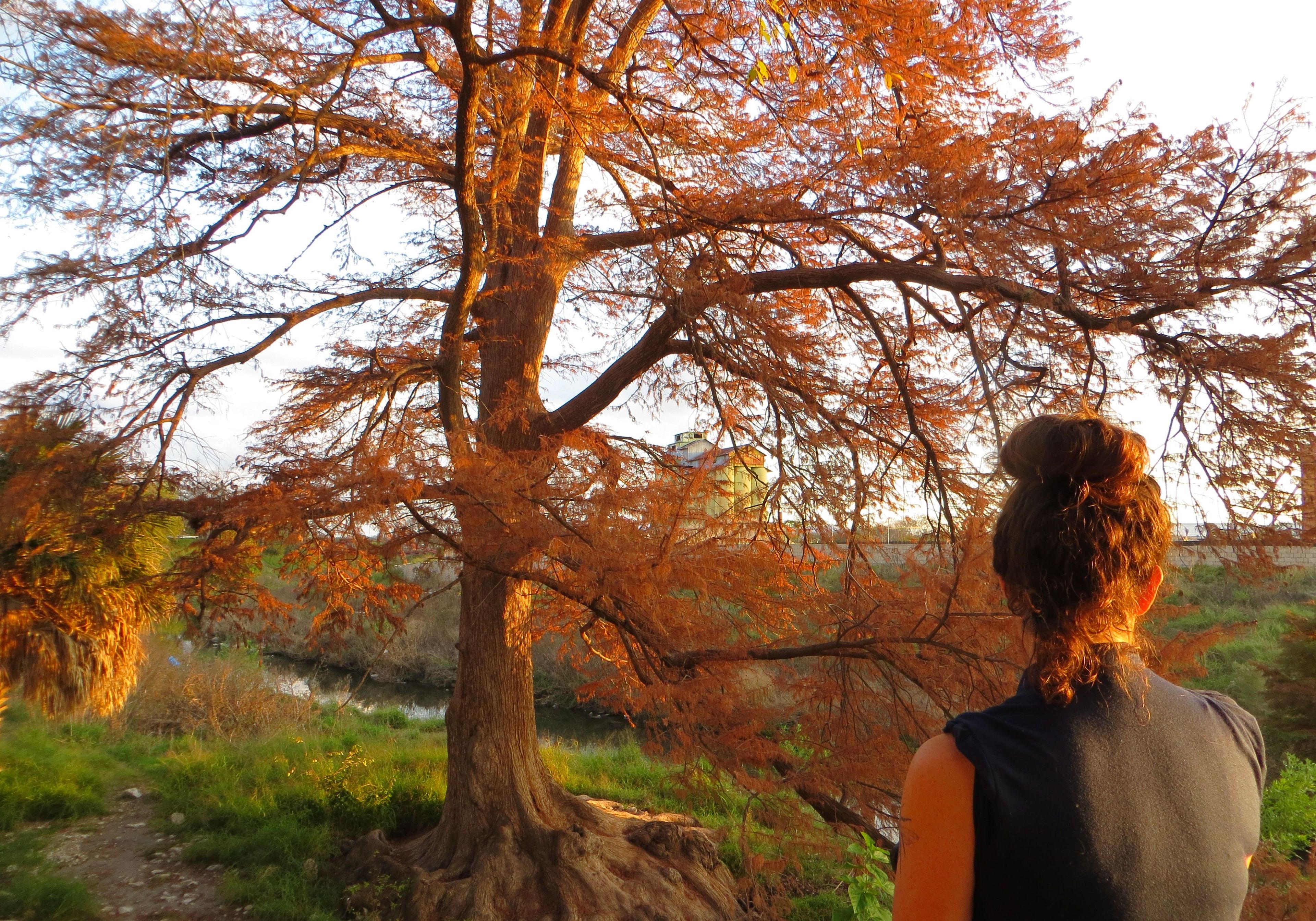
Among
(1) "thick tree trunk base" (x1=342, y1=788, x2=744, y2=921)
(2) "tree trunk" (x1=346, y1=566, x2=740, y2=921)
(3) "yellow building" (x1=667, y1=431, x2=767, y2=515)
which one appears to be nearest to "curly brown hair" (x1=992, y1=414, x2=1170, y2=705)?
(3) "yellow building" (x1=667, y1=431, x2=767, y2=515)

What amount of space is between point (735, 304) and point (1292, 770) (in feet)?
29.8

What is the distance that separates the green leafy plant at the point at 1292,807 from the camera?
22.4 ft

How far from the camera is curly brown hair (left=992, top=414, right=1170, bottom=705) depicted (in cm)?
104

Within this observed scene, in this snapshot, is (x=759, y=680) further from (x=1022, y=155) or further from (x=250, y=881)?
(x=250, y=881)

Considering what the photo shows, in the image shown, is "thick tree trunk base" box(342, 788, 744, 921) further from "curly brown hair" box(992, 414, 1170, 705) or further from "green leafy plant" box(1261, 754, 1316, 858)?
"curly brown hair" box(992, 414, 1170, 705)

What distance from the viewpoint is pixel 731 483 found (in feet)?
16.3

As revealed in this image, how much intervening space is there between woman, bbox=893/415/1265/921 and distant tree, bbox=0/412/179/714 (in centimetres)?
510

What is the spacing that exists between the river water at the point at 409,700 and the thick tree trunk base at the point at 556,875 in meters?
5.93

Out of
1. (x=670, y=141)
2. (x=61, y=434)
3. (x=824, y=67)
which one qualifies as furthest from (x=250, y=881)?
(x=824, y=67)

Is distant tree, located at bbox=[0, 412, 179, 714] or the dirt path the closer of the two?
distant tree, located at bbox=[0, 412, 179, 714]

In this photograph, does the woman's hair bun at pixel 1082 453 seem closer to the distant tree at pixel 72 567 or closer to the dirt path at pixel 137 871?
the distant tree at pixel 72 567

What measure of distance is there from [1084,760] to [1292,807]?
9.17 meters

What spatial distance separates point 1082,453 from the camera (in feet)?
3.55

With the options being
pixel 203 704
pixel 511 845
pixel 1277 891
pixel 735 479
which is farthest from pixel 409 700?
pixel 1277 891
